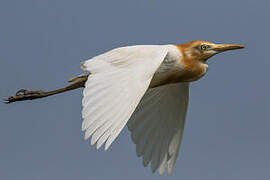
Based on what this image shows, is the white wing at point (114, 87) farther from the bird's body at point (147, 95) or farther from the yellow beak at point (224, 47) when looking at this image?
the yellow beak at point (224, 47)

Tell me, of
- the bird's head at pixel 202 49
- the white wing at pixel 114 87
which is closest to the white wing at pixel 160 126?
the bird's head at pixel 202 49

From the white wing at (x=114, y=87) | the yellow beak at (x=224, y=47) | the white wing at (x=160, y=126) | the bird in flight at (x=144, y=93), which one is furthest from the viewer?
the white wing at (x=160, y=126)

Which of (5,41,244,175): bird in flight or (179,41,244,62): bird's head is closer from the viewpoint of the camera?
(5,41,244,175): bird in flight

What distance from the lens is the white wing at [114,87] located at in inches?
275

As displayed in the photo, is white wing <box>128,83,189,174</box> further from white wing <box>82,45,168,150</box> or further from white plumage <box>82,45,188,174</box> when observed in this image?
white wing <box>82,45,168,150</box>

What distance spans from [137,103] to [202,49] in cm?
Result: 249

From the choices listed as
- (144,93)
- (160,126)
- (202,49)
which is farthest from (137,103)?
(160,126)

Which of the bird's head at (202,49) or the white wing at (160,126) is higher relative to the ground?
the bird's head at (202,49)

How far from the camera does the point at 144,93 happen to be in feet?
24.8

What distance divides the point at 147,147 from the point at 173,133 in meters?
0.50

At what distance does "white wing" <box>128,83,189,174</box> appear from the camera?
1052 centimetres

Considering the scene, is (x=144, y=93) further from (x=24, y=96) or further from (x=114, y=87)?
(x=24, y=96)

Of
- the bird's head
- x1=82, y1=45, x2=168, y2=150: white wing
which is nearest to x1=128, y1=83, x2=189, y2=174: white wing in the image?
the bird's head

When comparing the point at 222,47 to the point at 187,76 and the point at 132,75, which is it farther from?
the point at 132,75
